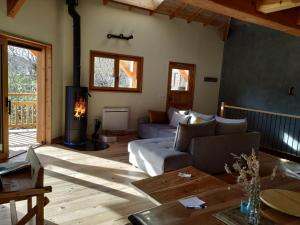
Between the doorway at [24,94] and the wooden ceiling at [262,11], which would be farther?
the doorway at [24,94]

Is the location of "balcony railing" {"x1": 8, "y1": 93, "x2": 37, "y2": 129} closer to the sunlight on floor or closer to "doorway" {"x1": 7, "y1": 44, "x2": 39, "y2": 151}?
"doorway" {"x1": 7, "y1": 44, "x2": 39, "y2": 151}

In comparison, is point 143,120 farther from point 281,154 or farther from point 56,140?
point 281,154

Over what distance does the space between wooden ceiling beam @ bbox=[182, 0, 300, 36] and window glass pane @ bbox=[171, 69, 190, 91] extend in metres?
4.49

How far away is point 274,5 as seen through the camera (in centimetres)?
204

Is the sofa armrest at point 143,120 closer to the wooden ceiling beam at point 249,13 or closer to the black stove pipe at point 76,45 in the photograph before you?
the black stove pipe at point 76,45

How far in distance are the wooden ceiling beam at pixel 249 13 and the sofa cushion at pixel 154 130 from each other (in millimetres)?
2777

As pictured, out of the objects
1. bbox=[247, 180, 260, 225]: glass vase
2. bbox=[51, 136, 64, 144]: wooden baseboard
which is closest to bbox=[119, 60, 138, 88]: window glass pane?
bbox=[51, 136, 64, 144]: wooden baseboard

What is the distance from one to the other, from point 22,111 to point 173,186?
5.57 metres

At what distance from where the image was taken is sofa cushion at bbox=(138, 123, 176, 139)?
16.3 ft

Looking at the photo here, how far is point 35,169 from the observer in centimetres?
177

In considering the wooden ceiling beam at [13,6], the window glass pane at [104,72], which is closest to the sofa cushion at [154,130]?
the window glass pane at [104,72]

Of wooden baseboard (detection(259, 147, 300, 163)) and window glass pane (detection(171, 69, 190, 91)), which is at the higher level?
window glass pane (detection(171, 69, 190, 91))

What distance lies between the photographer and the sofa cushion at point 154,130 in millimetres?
4980

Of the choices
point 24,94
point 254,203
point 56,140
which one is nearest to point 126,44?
point 56,140
